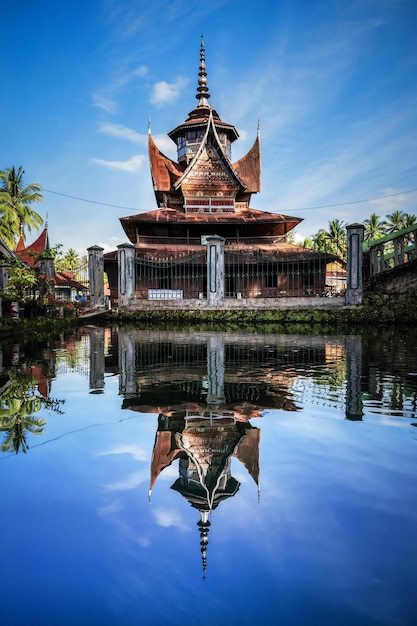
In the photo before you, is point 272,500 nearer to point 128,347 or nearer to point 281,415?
point 281,415

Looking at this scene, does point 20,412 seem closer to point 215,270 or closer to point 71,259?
point 215,270

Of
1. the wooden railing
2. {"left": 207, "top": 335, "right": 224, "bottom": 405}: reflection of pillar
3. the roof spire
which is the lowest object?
{"left": 207, "top": 335, "right": 224, "bottom": 405}: reflection of pillar

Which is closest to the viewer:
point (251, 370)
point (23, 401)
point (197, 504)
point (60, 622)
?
point (60, 622)

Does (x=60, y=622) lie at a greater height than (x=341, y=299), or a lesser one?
lesser

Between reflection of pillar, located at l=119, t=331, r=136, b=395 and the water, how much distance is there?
328 millimetres

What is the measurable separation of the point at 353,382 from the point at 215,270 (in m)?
13.4

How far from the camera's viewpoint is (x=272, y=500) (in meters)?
2.30

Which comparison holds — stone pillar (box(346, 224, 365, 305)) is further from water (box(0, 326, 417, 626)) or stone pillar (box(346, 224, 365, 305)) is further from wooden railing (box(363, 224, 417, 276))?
water (box(0, 326, 417, 626))

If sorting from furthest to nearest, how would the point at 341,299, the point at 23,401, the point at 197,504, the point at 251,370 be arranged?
1. the point at 341,299
2. the point at 251,370
3. the point at 23,401
4. the point at 197,504

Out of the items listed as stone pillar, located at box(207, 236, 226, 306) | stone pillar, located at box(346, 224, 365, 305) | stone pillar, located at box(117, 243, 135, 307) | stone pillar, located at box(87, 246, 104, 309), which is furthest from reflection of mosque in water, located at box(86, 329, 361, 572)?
stone pillar, located at box(87, 246, 104, 309)

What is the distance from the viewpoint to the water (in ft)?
5.04

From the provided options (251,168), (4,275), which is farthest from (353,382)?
(251,168)

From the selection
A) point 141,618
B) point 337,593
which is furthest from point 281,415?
point 141,618

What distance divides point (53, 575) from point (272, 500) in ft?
3.64
